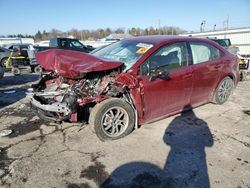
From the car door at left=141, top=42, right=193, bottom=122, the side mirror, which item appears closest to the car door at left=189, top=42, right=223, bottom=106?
the car door at left=141, top=42, right=193, bottom=122

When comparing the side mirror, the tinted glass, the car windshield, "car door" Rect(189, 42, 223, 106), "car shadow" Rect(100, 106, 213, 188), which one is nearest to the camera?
"car shadow" Rect(100, 106, 213, 188)

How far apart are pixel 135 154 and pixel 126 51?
6.44ft

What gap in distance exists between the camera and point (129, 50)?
4277 millimetres

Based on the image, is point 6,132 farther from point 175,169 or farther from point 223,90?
point 223,90

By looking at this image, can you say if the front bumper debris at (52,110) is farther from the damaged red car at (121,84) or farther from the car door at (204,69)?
the car door at (204,69)

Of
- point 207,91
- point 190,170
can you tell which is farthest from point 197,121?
point 190,170

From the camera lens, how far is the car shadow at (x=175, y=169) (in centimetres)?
276

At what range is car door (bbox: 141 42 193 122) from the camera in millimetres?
3853

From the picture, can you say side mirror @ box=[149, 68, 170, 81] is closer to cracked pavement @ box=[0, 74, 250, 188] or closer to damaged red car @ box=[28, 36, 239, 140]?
damaged red car @ box=[28, 36, 239, 140]

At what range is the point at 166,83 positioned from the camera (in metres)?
4.02

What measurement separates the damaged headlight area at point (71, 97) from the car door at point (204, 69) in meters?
1.83

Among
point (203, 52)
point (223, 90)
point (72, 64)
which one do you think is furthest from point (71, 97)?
point (223, 90)

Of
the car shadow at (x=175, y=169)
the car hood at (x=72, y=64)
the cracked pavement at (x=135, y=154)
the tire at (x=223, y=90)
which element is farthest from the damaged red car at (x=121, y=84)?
the tire at (x=223, y=90)

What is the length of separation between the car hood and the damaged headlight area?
26cm
